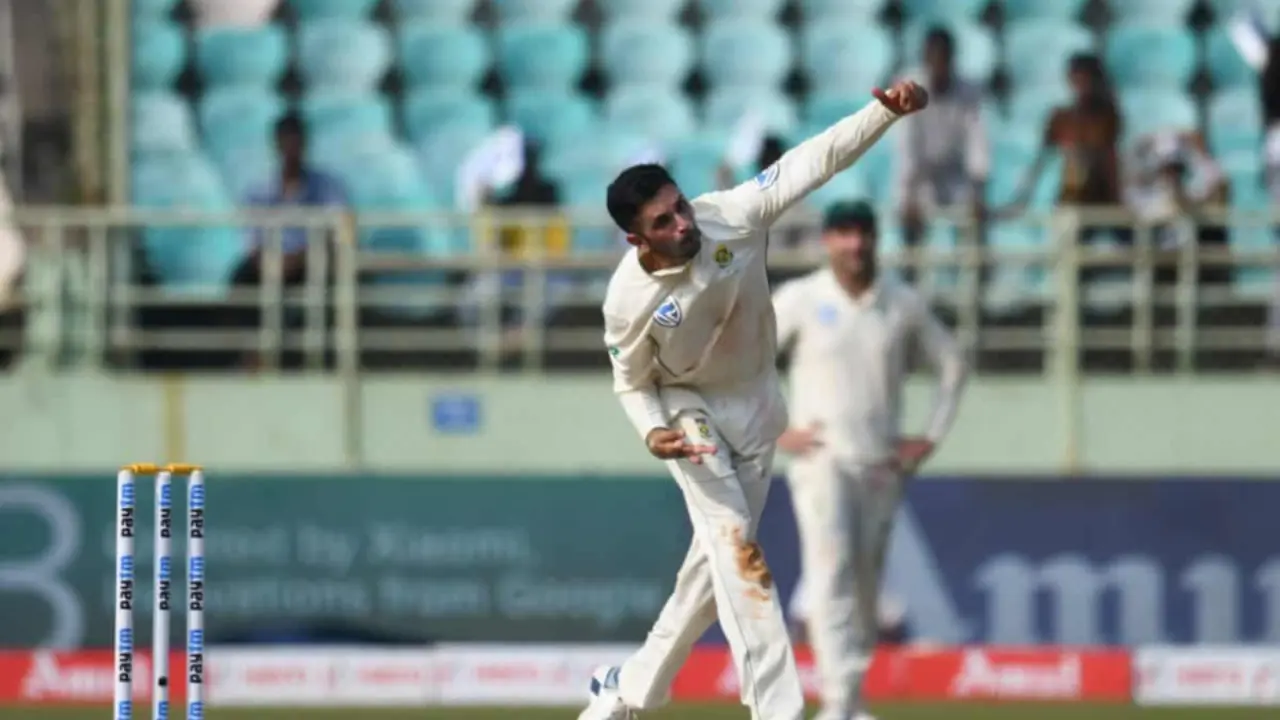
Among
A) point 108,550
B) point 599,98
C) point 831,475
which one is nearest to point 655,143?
point 599,98

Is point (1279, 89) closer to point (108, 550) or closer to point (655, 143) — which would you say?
point (655, 143)

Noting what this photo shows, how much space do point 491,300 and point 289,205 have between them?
1046 millimetres

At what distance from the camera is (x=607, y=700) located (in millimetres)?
6461

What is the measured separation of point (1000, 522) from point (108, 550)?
12.2 ft

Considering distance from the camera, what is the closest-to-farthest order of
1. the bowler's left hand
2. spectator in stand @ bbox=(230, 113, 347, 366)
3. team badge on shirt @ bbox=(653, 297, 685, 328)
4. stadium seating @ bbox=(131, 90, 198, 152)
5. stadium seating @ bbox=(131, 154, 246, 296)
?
team badge on shirt @ bbox=(653, 297, 685, 328) → the bowler's left hand → spectator in stand @ bbox=(230, 113, 347, 366) → stadium seating @ bbox=(131, 154, 246, 296) → stadium seating @ bbox=(131, 90, 198, 152)

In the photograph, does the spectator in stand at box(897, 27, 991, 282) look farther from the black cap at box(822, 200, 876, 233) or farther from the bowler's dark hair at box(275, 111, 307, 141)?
the black cap at box(822, 200, 876, 233)

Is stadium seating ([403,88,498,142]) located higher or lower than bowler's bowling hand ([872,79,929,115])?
higher

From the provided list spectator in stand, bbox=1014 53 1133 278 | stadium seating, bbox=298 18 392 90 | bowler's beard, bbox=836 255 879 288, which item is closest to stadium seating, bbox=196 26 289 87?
stadium seating, bbox=298 18 392 90

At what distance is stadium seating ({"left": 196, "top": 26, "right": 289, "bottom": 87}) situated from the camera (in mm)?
12344

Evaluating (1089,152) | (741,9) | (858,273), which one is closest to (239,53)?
(741,9)

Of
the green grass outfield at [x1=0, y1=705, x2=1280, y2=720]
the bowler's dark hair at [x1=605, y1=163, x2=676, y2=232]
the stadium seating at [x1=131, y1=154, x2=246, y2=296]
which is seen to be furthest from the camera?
the stadium seating at [x1=131, y1=154, x2=246, y2=296]

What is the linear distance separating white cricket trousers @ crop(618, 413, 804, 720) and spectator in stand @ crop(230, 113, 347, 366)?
4.87m

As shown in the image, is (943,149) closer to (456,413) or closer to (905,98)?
(456,413)

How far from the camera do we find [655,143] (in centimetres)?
1195
